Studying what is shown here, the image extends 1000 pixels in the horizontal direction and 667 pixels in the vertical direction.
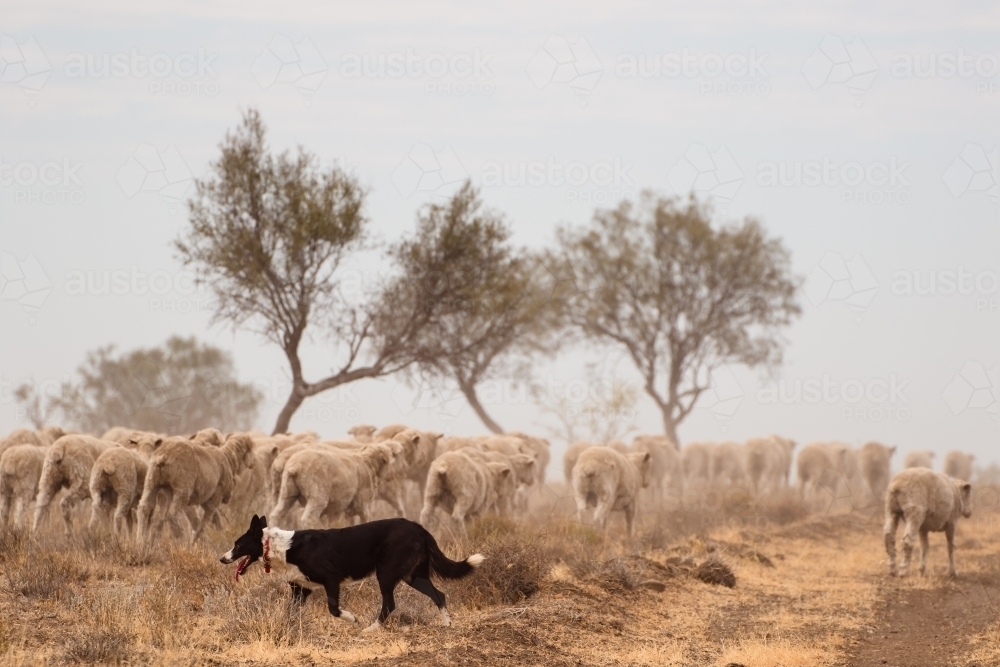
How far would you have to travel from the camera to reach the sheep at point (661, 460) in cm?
3191

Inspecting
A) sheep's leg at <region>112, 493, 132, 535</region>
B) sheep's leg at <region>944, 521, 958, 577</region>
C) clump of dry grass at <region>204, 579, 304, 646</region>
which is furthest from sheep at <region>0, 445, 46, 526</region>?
sheep's leg at <region>944, 521, 958, 577</region>

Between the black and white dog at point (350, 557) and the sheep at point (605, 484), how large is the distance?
976cm

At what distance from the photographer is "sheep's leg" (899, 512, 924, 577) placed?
18688 mm

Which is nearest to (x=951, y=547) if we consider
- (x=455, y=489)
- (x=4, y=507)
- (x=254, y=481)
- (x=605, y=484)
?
(x=605, y=484)

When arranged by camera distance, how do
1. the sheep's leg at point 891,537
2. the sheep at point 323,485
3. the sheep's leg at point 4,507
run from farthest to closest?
the sheep's leg at point 891,537, the sheep's leg at point 4,507, the sheep at point 323,485

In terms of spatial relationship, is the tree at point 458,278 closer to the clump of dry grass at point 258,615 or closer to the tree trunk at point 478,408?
the tree trunk at point 478,408

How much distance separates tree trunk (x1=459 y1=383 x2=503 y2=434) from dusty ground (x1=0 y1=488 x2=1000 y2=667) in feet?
77.5

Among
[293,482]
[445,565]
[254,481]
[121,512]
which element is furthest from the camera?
[254,481]

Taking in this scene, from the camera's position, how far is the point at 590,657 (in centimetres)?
1153

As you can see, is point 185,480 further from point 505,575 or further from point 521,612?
point 521,612

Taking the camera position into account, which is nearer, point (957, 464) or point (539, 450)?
point (539, 450)

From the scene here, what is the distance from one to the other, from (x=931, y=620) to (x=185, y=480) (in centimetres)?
1069

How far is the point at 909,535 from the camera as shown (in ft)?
61.5

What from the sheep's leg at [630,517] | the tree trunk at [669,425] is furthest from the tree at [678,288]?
the sheep's leg at [630,517]
